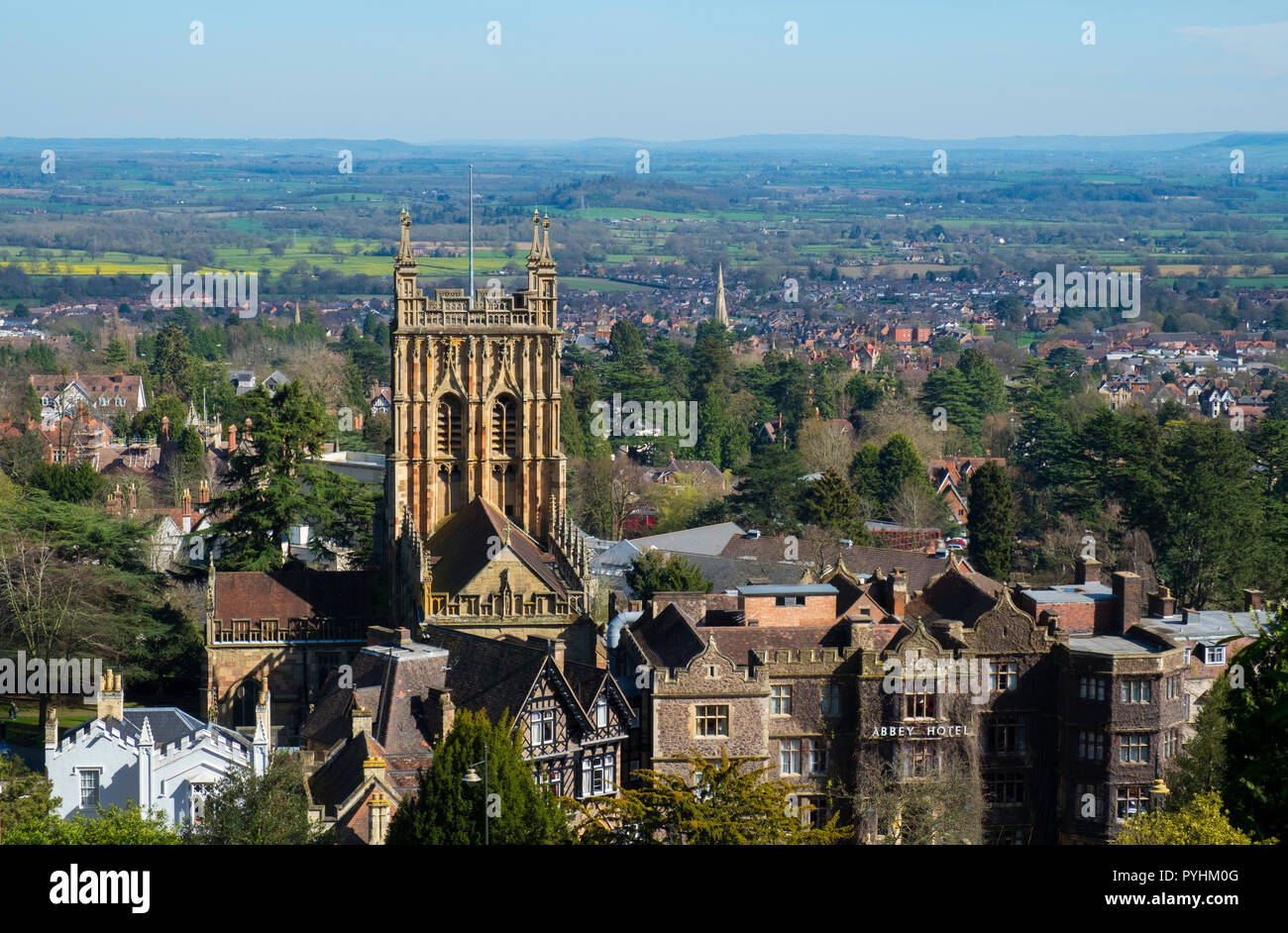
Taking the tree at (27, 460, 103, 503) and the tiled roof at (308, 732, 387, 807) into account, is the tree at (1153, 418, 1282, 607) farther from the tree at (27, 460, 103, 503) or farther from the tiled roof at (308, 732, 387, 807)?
the tree at (27, 460, 103, 503)

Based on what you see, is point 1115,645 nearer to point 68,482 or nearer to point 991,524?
point 991,524

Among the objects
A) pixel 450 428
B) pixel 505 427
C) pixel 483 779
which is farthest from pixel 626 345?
pixel 483 779

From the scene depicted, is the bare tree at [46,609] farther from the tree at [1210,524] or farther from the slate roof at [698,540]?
the tree at [1210,524]

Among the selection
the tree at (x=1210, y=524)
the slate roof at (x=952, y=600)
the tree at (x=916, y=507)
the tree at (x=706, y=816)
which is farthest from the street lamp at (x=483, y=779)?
the tree at (x=916, y=507)

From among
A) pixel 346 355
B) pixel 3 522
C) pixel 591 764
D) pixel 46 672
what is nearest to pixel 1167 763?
pixel 591 764

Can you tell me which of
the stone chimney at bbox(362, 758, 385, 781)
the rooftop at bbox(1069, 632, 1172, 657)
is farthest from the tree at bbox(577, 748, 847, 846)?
the rooftop at bbox(1069, 632, 1172, 657)
